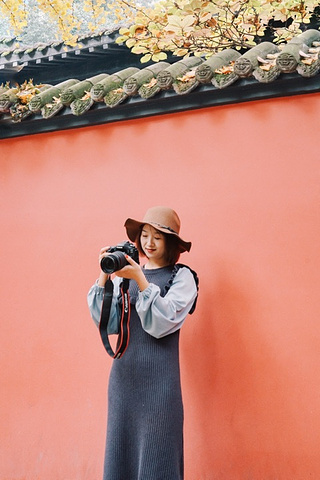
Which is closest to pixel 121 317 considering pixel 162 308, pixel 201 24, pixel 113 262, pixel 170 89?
pixel 162 308

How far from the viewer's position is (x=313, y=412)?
11.0 ft

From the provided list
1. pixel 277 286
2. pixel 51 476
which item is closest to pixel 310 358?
pixel 277 286

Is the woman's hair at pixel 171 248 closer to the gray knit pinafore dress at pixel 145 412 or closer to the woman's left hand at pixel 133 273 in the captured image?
the gray knit pinafore dress at pixel 145 412

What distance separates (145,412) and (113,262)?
802mm

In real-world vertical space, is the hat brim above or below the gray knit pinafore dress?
above

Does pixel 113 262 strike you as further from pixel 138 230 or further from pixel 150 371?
pixel 150 371

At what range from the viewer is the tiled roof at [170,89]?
11.6 ft

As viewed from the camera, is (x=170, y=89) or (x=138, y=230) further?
(x=170, y=89)

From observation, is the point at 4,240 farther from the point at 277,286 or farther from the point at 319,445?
the point at 319,445

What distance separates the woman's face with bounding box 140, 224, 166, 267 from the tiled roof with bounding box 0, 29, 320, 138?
0.98 m

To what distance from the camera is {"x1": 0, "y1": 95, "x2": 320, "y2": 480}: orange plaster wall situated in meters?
3.47

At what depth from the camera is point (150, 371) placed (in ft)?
10.3

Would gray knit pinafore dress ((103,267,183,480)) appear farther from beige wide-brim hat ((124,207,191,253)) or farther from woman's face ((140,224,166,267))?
beige wide-brim hat ((124,207,191,253))

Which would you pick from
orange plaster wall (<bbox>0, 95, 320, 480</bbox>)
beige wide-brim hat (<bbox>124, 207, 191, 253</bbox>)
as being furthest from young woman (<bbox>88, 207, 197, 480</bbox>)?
orange plaster wall (<bbox>0, 95, 320, 480</bbox>)
